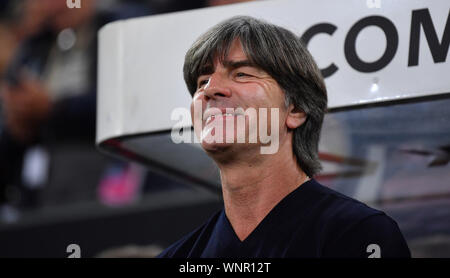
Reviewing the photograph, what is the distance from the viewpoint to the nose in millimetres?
1003

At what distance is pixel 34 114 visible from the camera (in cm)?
264

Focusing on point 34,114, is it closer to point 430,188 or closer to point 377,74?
point 430,188

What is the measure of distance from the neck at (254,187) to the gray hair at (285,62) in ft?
0.12

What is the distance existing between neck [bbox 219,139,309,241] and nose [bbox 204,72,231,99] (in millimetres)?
85

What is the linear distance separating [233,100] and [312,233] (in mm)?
183

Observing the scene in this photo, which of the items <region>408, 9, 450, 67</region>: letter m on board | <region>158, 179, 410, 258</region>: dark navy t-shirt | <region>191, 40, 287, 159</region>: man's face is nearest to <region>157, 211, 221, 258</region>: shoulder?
<region>158, 179, 410, 258</region>: dark navy t-shirt

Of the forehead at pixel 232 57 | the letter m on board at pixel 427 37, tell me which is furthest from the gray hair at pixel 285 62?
the letter m on board at pixel 427 37

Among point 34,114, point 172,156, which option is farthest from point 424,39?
point 34,114

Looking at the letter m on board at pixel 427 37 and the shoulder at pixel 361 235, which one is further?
the letter m on board at pixel 427 37

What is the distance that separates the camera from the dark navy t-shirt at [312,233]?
3.03 feet

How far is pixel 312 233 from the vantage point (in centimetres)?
95

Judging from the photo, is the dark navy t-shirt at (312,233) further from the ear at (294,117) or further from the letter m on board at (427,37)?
the letter m on board at (427,37)

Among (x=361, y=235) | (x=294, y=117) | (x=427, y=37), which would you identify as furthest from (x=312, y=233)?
(x=427, y=37)
